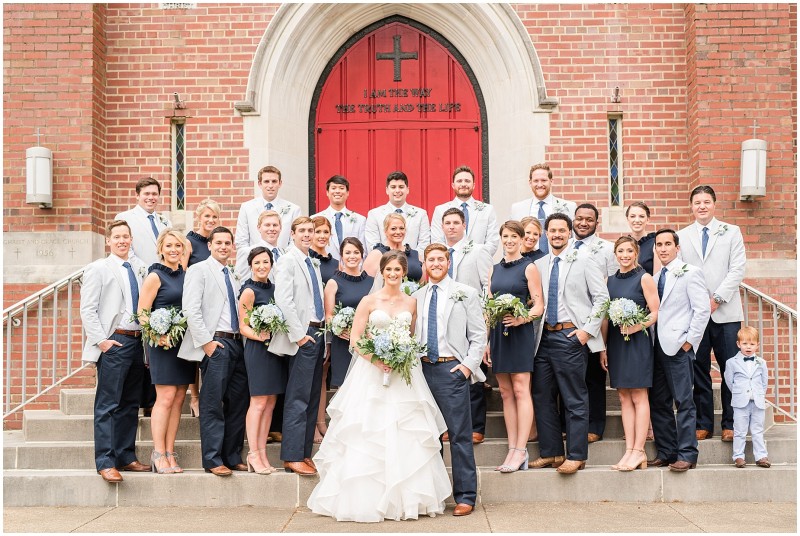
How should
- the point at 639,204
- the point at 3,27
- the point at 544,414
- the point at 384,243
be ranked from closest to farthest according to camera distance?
1. the point at 544,414
2. the point at 639,204
3. the point at 384,243
4. the point at 3,27

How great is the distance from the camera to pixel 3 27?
969 cm

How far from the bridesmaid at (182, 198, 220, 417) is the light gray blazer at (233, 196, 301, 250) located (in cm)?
47


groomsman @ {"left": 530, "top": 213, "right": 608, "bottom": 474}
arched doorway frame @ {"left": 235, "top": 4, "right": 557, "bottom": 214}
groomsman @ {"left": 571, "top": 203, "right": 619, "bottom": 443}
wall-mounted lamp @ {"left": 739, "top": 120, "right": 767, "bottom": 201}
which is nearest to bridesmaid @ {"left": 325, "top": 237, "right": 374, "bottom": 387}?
groomsman @ {"left": 530, "top": 213, "right": 608, "bottom": 474}

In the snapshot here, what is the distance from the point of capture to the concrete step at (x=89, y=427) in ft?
24.6

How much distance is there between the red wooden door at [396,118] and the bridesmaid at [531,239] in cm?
345

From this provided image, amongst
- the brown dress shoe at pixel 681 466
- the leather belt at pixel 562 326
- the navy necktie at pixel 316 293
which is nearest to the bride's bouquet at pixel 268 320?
the navy necktie at pixel 316 293

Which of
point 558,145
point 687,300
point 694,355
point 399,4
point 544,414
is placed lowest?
point 544,414

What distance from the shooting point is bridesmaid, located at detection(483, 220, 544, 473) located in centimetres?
679

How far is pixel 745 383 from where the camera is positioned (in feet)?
22.9

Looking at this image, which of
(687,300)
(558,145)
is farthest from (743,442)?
(558,145)

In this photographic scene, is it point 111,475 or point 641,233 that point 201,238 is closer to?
point 111,475

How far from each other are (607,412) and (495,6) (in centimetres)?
480

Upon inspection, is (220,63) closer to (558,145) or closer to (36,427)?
(558,145)

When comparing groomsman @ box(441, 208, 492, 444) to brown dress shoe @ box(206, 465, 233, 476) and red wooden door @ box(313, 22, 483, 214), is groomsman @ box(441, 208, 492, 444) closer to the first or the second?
brown dress shoe @ box(206, 465, 233, 476)
